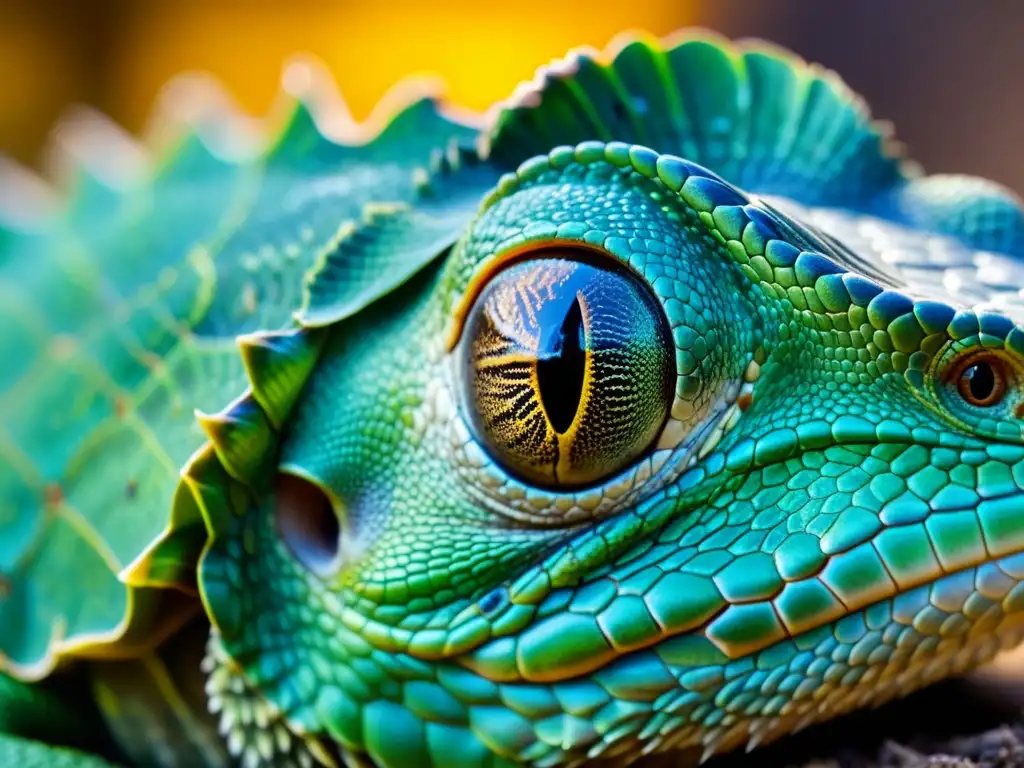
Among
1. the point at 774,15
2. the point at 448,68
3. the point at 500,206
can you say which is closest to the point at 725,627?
the point at 500,206

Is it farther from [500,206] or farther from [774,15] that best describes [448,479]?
[774,15]

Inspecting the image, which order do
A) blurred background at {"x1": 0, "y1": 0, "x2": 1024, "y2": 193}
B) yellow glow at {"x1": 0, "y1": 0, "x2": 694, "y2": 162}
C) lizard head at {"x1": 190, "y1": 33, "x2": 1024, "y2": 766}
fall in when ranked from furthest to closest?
yellow glow at {"x1": 0, "y1": 0, "x2": 694, "y2": 162}, blurred background at {"x1": 0, "y1": 0, "x2": 1024, "y2": 193}, lizard head at {"x1": 190, "y1": 33, "x2": 1024, "y2": 766}

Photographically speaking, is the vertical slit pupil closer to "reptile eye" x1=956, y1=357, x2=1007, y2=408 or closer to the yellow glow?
"reptile eye" x1=956, y1=357, x2=1007, y2=408

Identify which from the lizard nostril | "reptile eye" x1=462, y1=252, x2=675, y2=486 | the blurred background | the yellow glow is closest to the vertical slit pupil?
"reptile eye" x1=462, y1=252, x2=675, y2=486

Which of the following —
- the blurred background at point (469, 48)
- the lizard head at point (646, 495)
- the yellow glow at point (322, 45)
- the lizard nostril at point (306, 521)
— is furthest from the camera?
the yellow glow at point (322, 45)

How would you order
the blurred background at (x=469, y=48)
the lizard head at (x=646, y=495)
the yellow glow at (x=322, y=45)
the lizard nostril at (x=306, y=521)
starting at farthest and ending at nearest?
the yellow glow at (x=322, y=45) → the blurred background at (x=469, y=48) → the lizard nostril at (x=306, y=521) → the lizard head at (x=646, y=495)

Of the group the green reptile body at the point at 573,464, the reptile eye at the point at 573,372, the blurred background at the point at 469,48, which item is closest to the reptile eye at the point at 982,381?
the green reptile body at the point at 573,464

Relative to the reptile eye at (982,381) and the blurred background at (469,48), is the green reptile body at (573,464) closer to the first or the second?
the reptile eye at (982,381)
